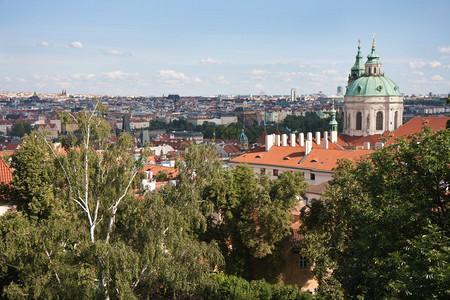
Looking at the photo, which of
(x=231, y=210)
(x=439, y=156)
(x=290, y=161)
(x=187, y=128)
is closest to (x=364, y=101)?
(x=290, y=161)

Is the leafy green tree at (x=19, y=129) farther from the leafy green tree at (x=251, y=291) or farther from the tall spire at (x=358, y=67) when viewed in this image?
the leafy green tree at (x=251, y=291)

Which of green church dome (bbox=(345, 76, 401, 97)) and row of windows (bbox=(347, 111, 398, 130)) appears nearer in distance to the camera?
green church dome (bbox=(345, 76, 401, 97))

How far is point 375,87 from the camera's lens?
67562mm

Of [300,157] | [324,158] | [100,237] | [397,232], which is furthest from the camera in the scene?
[300,157]

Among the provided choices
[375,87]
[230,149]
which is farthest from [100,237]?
Result: [230,149]

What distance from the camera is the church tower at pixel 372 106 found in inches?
2650

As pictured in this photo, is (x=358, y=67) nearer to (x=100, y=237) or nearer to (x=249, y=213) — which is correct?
(x=249, y=213)

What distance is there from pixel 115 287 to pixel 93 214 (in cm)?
355

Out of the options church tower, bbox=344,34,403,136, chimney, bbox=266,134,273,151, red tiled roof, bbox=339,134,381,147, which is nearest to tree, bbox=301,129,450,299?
chimney, bbox=266,134,273,151

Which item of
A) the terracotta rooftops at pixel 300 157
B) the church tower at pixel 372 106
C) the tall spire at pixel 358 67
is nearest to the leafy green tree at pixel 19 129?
the tall spire at pixel 358 67

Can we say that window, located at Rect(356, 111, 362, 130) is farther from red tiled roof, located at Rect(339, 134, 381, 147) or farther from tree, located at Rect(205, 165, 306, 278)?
tree, located at Rect(205, 165, 306, 278)

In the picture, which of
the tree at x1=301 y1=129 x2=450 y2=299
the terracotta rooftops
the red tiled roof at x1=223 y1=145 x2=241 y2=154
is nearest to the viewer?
the tree at x1=301 y1=129 x2=450 y2=299

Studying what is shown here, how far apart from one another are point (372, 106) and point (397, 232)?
53.9 metres

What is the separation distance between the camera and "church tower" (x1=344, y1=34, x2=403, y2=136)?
6731cm
